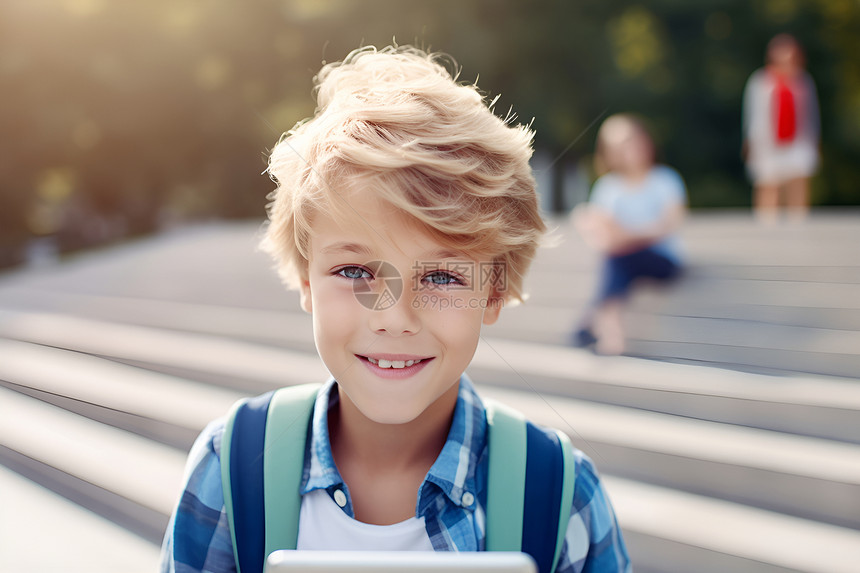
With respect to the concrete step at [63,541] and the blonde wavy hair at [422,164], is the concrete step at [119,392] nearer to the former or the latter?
the concrete step at [63,541]

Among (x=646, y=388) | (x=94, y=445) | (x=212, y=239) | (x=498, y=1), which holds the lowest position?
(x=94, y=445)

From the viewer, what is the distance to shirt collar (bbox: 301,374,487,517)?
108cm

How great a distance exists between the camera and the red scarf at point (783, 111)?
5.57m

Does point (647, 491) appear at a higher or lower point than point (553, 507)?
lower

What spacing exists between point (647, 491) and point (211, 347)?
10.5 feet

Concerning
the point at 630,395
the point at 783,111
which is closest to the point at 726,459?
the point at 630,395

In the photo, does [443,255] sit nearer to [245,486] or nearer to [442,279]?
[442,279]

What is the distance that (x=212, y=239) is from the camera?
8.66 meters

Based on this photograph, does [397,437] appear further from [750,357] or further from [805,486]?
[750,357]

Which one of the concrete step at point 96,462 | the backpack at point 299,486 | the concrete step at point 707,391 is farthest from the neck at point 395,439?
the concrete step at point 96,462

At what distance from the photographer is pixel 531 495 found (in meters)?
1.04

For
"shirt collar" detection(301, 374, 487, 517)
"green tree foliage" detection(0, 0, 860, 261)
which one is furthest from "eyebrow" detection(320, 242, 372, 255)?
"green tree foliage" detection(0, 0, 860, 261)

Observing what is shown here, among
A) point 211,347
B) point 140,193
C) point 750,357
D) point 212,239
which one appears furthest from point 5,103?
point 750,357

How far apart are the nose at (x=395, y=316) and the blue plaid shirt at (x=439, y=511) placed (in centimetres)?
25
